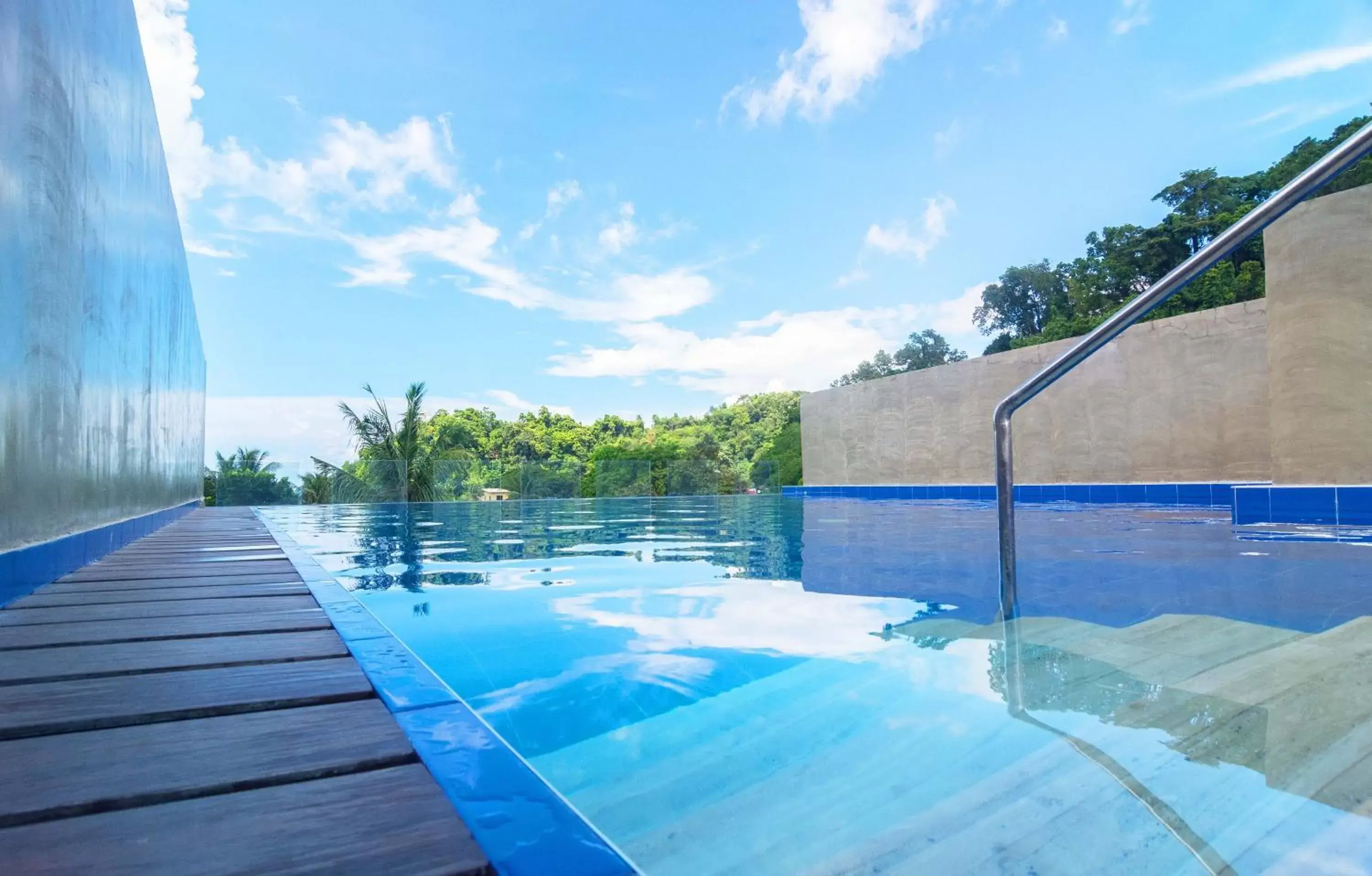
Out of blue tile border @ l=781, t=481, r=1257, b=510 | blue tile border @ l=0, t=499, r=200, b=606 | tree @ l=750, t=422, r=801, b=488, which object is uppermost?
tree @ l=750, t=422, r=801, b=488

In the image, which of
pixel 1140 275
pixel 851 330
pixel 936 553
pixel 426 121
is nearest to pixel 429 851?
pixel 936 553

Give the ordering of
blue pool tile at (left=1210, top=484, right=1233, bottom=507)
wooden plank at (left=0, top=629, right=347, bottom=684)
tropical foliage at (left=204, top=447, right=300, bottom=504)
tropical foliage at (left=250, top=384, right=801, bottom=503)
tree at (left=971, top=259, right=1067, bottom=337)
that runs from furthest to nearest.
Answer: tree at (left=971, top=259, right=1067, bottom=337) → tropical foliage at (left=250, top=384, right=801, bottom=503) → tropical foliage at (left=204, top=447, right=300, bottom=504) → blue pool tile at (left=1210, top=484, right=1233, bottom=507) → wooden plank at (left=0, top=629, right=347, bottom=684)

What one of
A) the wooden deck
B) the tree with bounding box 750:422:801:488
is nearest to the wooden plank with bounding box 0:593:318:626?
the wooden deck

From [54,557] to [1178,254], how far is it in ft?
79.7

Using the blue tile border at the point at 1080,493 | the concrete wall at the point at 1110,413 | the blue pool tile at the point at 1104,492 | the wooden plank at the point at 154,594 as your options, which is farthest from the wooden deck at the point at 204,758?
the blue pool tile at the point at 1104,492

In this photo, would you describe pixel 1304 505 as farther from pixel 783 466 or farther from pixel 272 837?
pixel 783 466

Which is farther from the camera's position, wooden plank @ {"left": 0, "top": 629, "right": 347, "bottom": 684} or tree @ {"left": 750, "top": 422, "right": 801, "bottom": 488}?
tree @ {"left": 750, "top": 422, "right": 801, "bottom": 488}

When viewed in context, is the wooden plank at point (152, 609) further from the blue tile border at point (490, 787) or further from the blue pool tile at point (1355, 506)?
the blue pool tile at point (1355, 506)

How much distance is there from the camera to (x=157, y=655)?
1275 millimetres

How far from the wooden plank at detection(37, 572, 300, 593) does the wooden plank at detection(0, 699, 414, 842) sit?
1433mm

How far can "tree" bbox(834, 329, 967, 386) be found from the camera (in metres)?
30.0

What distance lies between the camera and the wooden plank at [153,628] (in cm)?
139

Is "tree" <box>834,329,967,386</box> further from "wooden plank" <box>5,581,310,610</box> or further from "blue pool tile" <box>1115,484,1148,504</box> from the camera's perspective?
"wooden plank" <box>5,581,310,610</box>

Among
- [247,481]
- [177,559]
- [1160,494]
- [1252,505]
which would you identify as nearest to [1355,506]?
[1252,505]
